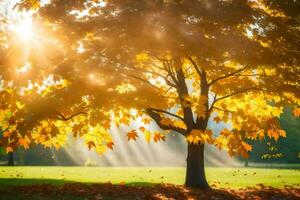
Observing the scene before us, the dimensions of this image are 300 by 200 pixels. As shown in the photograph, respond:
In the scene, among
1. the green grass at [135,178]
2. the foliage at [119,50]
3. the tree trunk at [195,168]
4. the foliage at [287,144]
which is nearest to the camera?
the foliage at [119,50]

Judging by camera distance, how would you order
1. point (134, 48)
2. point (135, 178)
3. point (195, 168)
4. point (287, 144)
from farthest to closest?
point (287, 144) → point (135, 178) → point (195, 168) → point (134, 48)

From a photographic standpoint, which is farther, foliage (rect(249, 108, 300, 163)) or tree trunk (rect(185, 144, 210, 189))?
foliage (rect(249, 108, 300, 163))

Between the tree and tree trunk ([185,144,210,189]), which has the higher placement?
the tree

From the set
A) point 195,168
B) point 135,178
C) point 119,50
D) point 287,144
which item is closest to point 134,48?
point 119,50

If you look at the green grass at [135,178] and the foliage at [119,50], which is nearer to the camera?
the foliage at [119,50]

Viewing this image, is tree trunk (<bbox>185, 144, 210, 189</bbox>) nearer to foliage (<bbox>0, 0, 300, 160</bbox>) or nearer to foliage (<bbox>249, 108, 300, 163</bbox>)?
foliage (<bbox>0, 0, 300, 160</bbox>)

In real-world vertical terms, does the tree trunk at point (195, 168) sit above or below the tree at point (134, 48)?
below

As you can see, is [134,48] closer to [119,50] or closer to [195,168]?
[119,50]

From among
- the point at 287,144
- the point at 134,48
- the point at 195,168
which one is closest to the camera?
the point at 134,48

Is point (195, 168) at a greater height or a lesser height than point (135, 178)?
greater

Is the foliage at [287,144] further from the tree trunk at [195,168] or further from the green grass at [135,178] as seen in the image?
the tree trunk at [195,168]

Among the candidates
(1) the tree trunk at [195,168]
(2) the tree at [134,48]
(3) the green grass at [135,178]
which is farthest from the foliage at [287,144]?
(2) the tree at [134,48]

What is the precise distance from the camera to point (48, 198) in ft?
34.4

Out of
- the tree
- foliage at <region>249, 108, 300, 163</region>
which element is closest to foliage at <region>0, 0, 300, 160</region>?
the tree
